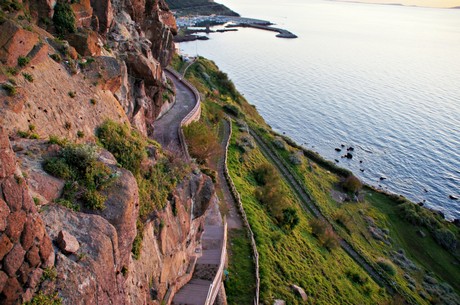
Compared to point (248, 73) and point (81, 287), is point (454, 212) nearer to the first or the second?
point (81, 287)

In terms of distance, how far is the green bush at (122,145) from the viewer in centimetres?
1953

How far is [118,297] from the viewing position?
538 inches

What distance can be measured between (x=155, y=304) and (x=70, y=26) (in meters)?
21.0

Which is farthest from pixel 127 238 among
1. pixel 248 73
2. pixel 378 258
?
pixel 248 73

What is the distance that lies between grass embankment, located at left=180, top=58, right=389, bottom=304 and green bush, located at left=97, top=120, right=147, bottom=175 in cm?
1306

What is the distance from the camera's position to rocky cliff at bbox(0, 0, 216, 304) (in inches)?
419

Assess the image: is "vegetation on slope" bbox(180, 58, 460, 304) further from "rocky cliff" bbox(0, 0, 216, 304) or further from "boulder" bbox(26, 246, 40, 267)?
"boulder" bbox(26, 246, 40, 267)

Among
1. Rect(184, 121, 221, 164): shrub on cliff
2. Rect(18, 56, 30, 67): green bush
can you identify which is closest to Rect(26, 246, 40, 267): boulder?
Rect(18, 56, 30, 67): green bush

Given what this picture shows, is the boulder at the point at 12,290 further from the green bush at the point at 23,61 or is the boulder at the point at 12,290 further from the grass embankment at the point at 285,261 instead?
the grass embankment at the point at 285,261

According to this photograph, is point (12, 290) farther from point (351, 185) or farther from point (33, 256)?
point (351, 185)

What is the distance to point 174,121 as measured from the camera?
1924 inches

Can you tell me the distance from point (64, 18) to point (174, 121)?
77.0 feet

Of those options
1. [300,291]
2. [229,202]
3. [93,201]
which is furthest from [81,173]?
[229,202]

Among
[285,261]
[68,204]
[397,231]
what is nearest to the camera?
[68,204]
